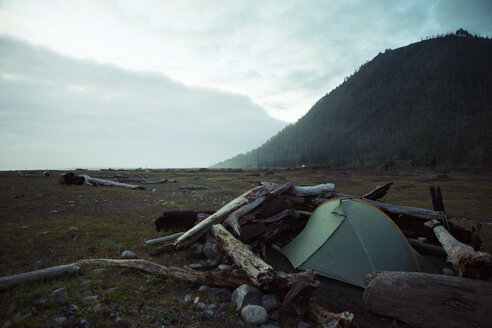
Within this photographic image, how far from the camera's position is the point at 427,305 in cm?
359

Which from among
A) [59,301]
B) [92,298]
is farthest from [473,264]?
[59,301]

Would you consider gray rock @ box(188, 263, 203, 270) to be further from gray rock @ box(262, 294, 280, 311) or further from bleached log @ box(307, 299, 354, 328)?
bleached log @ box(307, 299, 354, 328)

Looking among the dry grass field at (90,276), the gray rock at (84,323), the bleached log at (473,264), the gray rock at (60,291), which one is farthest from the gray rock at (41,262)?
the bleached log at (473,264)

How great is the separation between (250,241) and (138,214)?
6.75 m

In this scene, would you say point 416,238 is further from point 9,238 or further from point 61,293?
point 9,238

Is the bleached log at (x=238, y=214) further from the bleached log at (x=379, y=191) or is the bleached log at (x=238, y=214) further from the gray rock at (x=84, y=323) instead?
the bleached log at (x=379, y=191)

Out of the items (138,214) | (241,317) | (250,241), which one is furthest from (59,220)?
(241,317)

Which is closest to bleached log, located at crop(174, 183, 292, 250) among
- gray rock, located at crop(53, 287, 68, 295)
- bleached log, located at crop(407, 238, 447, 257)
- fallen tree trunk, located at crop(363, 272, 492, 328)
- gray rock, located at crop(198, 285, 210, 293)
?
gray rock, located at crop(198, 285, 210, 293)

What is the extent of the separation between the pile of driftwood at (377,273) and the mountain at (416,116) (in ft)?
266

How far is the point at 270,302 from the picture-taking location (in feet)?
13.8

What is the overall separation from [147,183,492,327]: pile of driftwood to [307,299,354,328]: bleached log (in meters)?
0.02

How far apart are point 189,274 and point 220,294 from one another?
875 millimetres

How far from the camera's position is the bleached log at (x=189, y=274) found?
4.74 metres

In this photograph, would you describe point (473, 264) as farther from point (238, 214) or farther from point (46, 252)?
point (46, 252)
